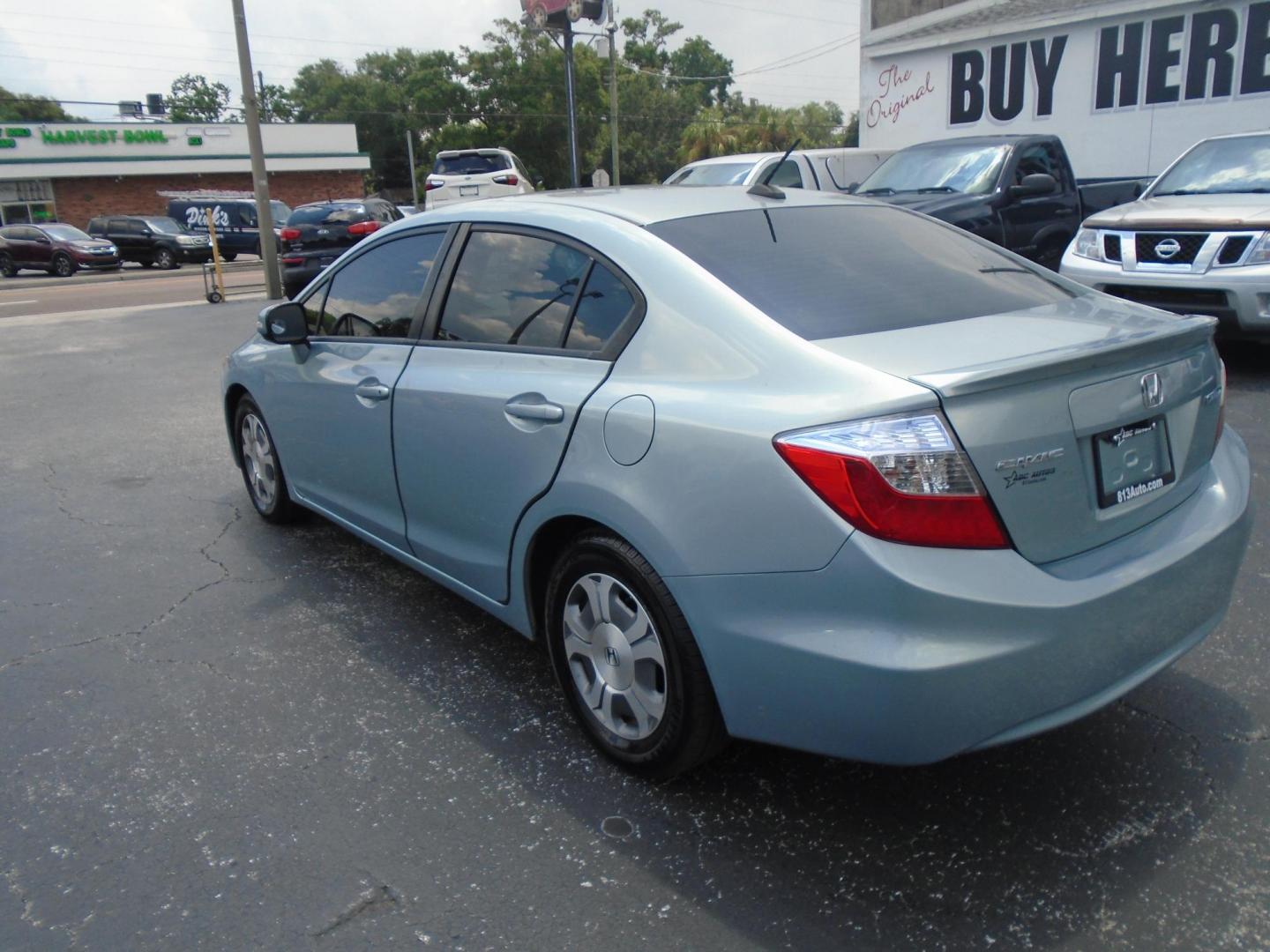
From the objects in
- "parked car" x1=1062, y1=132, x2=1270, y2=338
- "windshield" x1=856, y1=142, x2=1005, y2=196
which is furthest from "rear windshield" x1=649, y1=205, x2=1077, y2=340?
"windshield" x1=856, y1=142, x2=1005, y2=196

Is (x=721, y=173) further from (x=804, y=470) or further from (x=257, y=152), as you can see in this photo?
(x=804, y=470)

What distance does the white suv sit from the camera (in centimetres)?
2047

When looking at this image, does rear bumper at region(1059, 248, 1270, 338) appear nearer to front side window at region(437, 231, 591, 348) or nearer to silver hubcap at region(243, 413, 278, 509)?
front side window at region(437, 231, 591, 348)

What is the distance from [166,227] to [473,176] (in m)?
16.2

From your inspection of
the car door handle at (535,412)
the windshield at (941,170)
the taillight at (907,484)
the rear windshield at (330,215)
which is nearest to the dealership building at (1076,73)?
the windshield at (941,170)

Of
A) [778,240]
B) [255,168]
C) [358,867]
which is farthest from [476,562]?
[255,168]

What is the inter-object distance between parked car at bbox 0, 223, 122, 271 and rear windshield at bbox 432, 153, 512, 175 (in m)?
13.9

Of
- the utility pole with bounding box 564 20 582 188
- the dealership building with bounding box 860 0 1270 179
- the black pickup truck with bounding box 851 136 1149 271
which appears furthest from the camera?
the utility pole with bounding box 564 20 582 188

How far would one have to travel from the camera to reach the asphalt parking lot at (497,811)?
7.77ft

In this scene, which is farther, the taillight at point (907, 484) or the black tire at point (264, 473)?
the black tire at point (264, 473)

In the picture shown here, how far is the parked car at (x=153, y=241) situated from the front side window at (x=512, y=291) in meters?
31.1

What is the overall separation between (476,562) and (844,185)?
1203cm

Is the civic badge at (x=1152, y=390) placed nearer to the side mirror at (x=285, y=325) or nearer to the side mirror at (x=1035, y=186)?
the side mirror at (x=285, y=325)

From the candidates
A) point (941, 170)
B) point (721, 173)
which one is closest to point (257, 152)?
point (721, 173)
